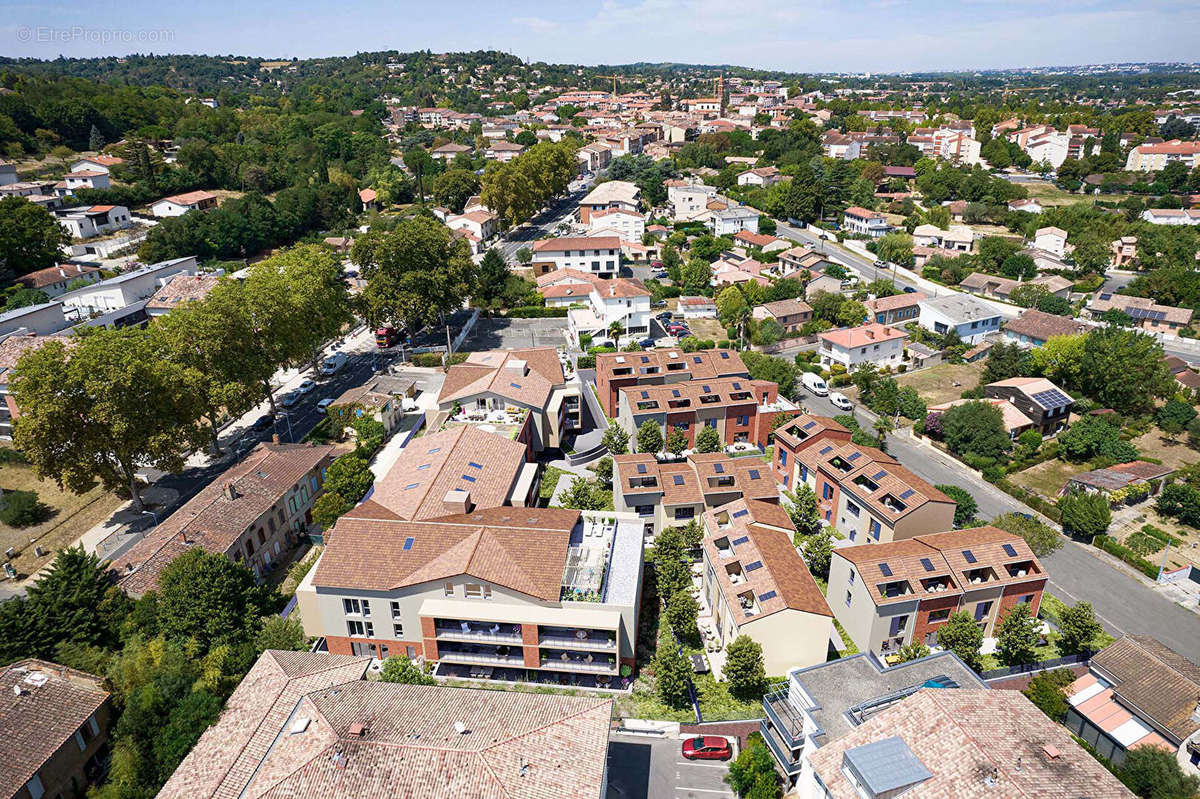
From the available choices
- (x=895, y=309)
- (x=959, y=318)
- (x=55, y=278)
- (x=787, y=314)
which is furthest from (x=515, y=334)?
(x=55, y=278)

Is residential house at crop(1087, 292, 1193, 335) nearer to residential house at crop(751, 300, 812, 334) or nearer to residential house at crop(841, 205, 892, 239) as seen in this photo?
residential house at crop(751, 300, 812, 334)

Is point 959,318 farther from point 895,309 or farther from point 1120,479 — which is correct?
point 1120,479

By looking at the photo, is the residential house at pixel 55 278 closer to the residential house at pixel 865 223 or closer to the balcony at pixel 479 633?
the balcony at pixel 479 633

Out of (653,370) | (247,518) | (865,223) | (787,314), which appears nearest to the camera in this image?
(247,518)

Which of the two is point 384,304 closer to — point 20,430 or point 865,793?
point 20,430

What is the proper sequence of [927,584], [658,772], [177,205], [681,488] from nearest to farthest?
[658,772], [927,584], [681,488], [177,205]
